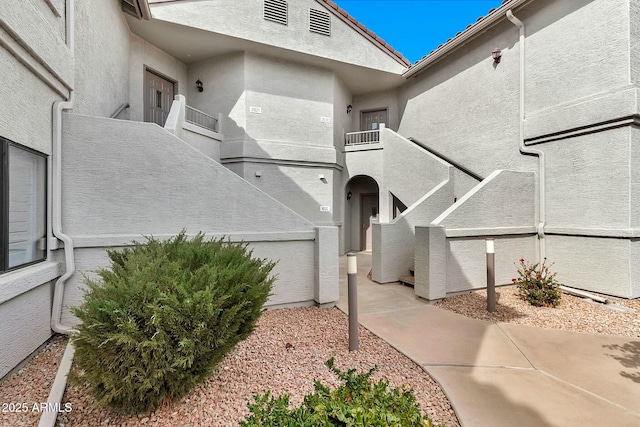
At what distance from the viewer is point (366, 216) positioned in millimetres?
13219

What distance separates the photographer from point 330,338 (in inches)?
166

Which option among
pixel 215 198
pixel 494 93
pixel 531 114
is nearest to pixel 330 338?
pixel 215 198

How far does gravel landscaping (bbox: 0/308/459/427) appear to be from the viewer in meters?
2.49

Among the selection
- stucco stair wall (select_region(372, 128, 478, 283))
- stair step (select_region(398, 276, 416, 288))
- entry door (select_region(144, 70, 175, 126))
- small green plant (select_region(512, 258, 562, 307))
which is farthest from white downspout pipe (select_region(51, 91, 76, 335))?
small green plant (select_region(512, 258, 562, 307))

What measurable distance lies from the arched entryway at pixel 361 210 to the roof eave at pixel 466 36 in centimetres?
473

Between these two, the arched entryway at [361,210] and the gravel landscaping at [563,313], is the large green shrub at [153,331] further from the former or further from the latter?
the arched entryway at [361,210]

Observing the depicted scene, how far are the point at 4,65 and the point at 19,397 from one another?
3376 millimetres

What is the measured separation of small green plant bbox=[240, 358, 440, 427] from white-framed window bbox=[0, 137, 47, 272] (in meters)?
3.59

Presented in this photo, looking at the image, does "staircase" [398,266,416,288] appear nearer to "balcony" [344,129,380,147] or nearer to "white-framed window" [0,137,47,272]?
"white-framed window" [0,137,47,272]

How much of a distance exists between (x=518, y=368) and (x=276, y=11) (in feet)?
37.1

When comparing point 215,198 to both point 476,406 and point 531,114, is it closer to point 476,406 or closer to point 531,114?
point 476,406

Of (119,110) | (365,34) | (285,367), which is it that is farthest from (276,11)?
(285,367)

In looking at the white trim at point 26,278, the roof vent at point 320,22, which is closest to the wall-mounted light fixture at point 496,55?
the roof vent at point 320,22

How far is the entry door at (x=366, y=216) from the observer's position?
13125mm
